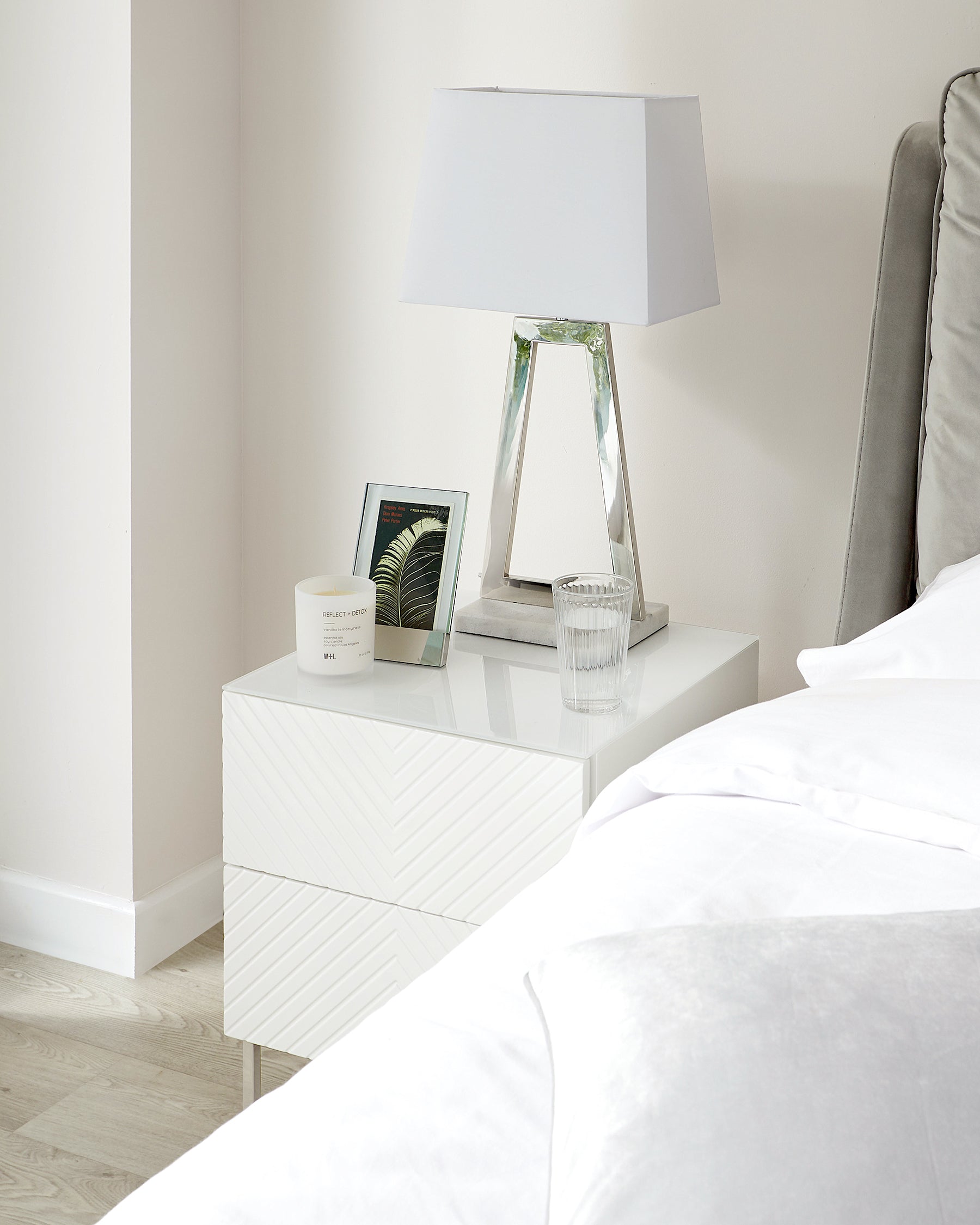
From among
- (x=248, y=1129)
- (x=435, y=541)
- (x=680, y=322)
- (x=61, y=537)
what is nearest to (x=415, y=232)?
(x=435, y=541)

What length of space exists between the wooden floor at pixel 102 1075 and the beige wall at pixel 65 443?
156 millimetres

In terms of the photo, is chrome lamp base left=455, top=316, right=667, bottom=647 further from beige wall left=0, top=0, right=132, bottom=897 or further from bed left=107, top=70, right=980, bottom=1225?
beige wall left=0, top=0, right=132, bottom=897

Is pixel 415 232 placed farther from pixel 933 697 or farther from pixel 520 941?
pixel 520 941

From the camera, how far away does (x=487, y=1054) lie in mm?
572

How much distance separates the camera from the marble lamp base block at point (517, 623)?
1484 millimetres

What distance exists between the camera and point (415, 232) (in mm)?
1345

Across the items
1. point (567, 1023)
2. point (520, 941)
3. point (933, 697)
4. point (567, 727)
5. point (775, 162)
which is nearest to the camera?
point (567, 1023)

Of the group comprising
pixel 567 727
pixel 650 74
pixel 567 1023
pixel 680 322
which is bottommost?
pixel 567 727

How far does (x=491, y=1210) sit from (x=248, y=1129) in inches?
4.8

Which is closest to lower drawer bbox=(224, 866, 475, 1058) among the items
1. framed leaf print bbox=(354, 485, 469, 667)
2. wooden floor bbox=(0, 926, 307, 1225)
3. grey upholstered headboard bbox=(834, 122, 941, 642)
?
wooden floor bbox=(0, 926, 307, 1225)

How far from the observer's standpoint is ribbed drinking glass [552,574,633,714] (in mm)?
1280

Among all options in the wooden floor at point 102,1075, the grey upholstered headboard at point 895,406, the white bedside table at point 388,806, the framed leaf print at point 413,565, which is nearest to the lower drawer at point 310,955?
the white bedside table at point 388,806

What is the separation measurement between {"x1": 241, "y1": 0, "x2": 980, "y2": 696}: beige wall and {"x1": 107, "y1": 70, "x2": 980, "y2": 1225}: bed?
186 millimetres

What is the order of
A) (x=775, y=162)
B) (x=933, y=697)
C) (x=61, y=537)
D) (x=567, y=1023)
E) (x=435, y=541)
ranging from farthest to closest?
(x=61, y=537)
(x=775, y=162)
(x=435, y=541)
(x=933, y=697)
(x=567, y=1023)
